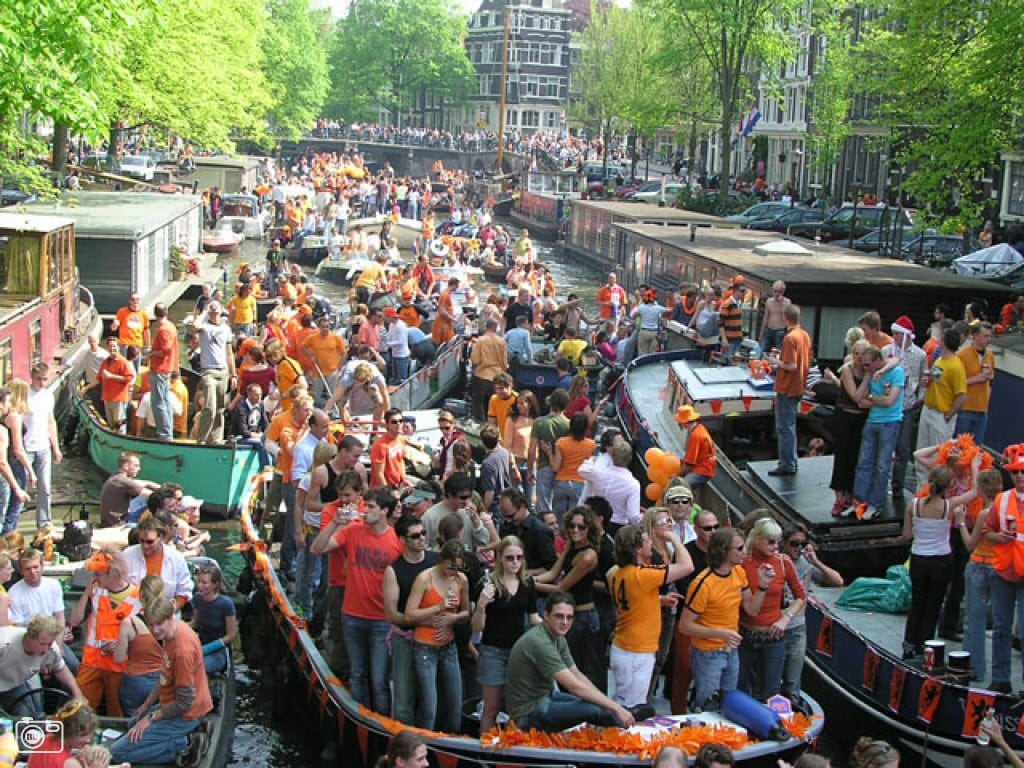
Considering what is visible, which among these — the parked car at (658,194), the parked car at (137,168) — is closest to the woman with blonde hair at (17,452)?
the parked car at (137,168)

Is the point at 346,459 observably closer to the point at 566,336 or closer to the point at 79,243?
the point at 566,336

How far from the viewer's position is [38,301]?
20.7 metres

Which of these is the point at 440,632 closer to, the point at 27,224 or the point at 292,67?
the point at 27,224

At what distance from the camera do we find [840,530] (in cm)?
1318

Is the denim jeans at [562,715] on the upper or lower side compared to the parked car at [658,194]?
lower

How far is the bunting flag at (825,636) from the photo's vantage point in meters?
11.8

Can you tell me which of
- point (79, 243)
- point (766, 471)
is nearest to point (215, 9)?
point (79, 243)

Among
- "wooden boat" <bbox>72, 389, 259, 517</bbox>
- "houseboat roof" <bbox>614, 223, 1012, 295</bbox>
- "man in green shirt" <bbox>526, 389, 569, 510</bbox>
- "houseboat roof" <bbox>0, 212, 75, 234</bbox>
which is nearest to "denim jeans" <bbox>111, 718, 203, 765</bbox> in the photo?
"man in green shirt" <bbox>526, 389, 569, 510</bbox>

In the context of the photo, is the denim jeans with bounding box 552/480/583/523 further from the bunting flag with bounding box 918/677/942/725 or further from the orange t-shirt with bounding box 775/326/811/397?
the bunting flag with bounding box 918/677/942/725

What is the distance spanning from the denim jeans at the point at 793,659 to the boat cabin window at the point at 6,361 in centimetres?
1179

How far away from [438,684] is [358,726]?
821 mm

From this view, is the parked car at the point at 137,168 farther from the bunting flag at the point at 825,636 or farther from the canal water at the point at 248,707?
the bunting flag at the point at 825,636

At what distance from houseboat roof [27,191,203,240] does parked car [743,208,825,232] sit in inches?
726

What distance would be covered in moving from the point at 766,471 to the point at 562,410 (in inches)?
86.7
